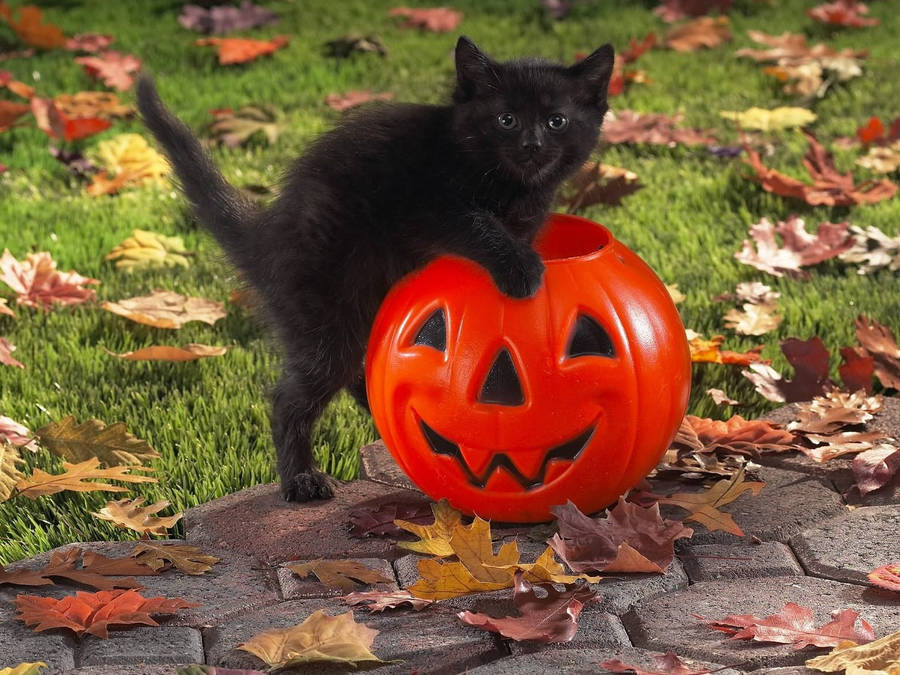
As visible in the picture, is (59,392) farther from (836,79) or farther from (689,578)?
(836,79)

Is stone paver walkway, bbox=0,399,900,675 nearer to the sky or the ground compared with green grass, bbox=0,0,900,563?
nearer to the ground

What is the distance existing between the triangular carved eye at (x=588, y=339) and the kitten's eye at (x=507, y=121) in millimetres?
514

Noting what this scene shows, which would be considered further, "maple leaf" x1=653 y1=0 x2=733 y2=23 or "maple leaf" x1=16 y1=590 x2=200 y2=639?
"maple leaf" x1=653 y1=0 x2=733 y2=23

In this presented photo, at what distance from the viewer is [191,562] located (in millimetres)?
2881

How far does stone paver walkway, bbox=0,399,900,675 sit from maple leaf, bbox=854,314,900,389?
54 centimetres

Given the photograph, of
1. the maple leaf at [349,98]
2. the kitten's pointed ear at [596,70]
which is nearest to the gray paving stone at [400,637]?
the kitten's pointed ear at [596,70]

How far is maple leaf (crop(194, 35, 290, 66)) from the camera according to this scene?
7055 millimetres

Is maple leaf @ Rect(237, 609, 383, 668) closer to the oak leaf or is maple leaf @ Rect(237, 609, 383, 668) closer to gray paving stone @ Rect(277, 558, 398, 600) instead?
gray paving stone @ Rect(277, 558, 398, 600)

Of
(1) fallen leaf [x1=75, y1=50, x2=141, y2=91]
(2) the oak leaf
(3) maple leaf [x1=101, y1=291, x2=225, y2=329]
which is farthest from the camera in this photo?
(1) fallen leaf [x1=75, y1=50, x2=141, y2=91]

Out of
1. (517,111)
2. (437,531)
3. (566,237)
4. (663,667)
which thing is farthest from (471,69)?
(663,667)

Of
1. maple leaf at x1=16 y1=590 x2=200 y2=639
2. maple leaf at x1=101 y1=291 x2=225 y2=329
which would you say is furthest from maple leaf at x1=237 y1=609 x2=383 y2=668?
maple leaf at x1=101 y1=291 x2=225 y2=329

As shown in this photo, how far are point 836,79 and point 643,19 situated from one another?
161 cm

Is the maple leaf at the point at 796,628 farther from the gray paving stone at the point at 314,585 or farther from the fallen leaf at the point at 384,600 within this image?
the gray paving stone at the point at 314,585

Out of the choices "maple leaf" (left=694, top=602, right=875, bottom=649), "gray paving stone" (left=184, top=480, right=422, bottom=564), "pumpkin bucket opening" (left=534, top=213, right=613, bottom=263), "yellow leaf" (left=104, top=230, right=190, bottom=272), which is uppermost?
"pumpkin bucket opening" (left=534, top=213, right=613, bottom=263)
